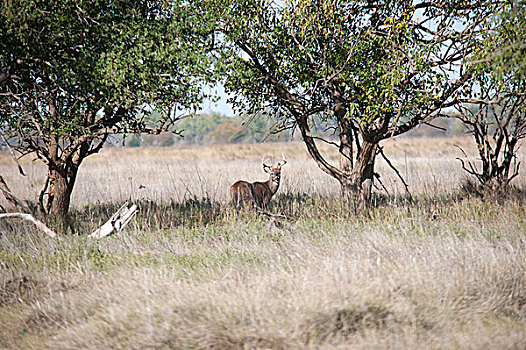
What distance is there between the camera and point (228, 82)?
8023 mm

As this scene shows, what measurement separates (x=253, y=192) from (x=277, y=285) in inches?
186

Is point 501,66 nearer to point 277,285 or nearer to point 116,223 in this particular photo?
point 277,285

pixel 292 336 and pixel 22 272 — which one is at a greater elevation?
pixel 22 272

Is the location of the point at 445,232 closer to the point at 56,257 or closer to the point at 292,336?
the point at 292,336

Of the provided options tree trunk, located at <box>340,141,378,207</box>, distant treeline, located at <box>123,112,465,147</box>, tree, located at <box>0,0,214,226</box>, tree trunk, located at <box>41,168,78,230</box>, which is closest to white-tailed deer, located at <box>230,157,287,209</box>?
tree trunk, located at <box>340,141,378,207</box>

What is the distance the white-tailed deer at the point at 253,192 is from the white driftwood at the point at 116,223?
7.53 ft

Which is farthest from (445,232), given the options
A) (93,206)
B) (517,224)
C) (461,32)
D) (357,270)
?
(93,206)

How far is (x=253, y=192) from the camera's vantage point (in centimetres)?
970

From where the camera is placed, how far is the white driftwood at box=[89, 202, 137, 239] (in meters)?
7.83

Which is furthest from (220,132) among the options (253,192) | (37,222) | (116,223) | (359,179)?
(37,222)


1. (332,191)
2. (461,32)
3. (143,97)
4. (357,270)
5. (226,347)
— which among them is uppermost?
(461,32)

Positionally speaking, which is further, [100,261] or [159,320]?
[100,261]

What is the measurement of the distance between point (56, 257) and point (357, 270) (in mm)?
4263

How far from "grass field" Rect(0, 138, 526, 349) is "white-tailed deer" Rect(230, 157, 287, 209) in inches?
40.2
